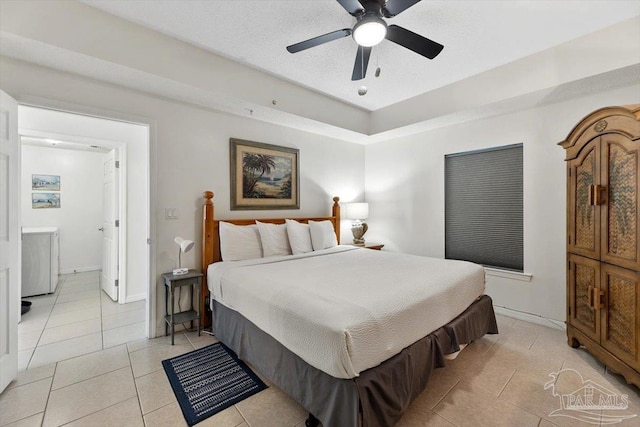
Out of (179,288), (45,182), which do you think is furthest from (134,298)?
(45,182)

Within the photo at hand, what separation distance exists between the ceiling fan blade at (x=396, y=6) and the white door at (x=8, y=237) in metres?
2.68

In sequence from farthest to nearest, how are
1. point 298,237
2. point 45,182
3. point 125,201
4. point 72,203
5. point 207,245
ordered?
1. point 72,203
2. point 45,182
3. point 125,201
4. point 298,237
5. point 207,245

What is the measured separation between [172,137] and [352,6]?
219 centimetres

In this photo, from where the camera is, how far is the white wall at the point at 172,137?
2.29m

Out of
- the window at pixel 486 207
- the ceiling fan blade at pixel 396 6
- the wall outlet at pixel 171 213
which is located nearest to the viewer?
the ceiling fan blade at pixel 396 6

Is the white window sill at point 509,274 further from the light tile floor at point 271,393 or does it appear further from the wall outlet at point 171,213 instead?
the wall outlet at point 171,213

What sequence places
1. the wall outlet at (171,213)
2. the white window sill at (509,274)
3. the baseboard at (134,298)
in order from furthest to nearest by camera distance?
the baseboard at (134,298)
the white window sill at (509,274)
the wall outlet at (171,213)

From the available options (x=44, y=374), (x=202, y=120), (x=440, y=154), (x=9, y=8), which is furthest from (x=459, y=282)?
(x=9, y=8)

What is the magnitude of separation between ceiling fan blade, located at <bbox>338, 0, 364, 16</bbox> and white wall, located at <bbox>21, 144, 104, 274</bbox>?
19.6 feet

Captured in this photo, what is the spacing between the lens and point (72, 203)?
17.6ft

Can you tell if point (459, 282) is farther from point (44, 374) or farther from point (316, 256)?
point (44, 374)

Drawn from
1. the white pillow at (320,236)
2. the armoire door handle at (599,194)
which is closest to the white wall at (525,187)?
the armoire door handle at (599,194)

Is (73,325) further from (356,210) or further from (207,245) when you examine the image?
(356,210)

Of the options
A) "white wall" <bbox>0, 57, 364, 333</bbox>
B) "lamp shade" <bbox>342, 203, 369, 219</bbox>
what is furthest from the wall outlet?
"lamp shade" <bbox>342, 203, 369, 219</bbox>
